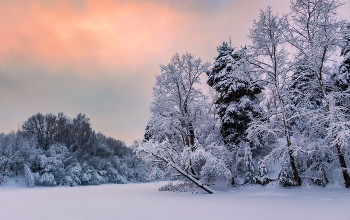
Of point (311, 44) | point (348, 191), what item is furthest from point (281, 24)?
point (348, 191)

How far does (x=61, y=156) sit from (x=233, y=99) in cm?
2759

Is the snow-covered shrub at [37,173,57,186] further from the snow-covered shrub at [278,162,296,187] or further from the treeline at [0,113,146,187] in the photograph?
the snow-covered shrub at [278,162,296,187]

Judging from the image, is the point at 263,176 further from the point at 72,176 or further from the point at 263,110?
the point at 72,176

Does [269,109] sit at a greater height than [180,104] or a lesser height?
lesser

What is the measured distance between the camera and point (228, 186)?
13.2 meters

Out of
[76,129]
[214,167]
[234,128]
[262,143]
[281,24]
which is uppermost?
[281,24]

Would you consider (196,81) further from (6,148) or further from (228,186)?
(6,148)

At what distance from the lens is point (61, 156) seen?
1161 inches

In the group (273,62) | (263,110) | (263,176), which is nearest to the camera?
(273,62)

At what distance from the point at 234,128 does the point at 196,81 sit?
4976 millimetres

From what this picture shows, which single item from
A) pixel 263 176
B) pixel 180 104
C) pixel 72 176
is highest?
pixel 180 104

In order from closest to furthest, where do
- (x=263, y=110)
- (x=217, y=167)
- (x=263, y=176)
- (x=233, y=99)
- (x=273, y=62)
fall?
1. (x=217, y=167)
2. (x=273, y=62)
3. (x=263, y=176)
4. (x=263, y=110)
5. (x=233, y=99)

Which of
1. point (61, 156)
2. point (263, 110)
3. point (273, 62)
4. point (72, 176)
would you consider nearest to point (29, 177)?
point (61, 156)

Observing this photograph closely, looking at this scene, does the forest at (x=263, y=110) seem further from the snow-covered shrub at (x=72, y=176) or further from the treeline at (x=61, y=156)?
the snow-covered shrub at (x=72, y=176)
